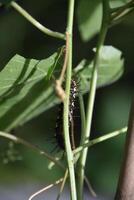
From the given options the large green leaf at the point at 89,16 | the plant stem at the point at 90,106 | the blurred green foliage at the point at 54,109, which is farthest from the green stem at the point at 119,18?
the blurred green foliage at the point at 54,109

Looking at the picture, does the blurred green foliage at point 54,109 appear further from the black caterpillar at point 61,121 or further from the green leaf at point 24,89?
the black caterpillar at point 61,121

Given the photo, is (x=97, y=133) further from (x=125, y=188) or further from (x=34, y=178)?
(x=125, y=188)

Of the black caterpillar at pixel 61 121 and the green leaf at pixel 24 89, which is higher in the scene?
the green leaf at pixel 24 89

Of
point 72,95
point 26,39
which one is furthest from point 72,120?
point 26,39

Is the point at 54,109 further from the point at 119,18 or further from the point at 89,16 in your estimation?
the point at 119,18

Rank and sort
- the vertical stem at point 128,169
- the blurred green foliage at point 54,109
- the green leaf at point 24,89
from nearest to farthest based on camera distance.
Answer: the vertical stem at point 128,169, the green leaf at point 24,89, the blurred green foliage at point 54,109

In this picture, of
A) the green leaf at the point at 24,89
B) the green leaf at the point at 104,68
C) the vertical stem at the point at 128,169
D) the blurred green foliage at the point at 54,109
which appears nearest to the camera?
the vertical stem at the point at 128,169
